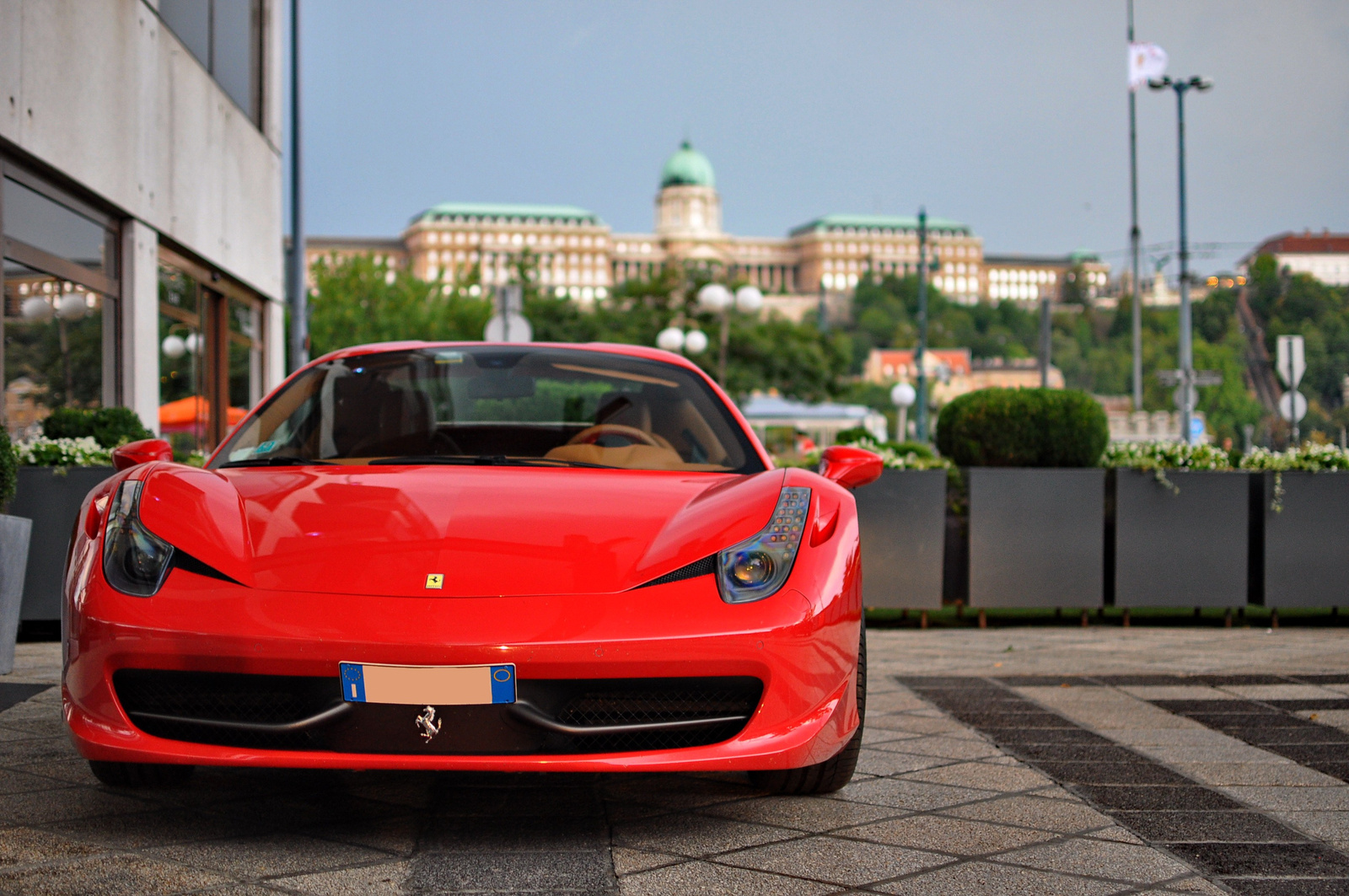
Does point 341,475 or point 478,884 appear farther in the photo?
point 341,475

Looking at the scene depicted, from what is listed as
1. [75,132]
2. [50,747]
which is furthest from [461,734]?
Result: [75,132]

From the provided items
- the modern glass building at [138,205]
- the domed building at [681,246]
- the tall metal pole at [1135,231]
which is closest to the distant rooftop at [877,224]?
the domed building at [681,246]

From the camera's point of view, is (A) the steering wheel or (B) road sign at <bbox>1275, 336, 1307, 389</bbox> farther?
(B) road sign at <bbox>1275, 336, 1307, 389</bbox>

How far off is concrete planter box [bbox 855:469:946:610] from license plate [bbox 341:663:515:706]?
18.2ft

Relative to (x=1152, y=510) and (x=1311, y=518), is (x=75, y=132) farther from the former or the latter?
(x=1311, y=518)

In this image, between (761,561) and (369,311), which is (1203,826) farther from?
(369,311)

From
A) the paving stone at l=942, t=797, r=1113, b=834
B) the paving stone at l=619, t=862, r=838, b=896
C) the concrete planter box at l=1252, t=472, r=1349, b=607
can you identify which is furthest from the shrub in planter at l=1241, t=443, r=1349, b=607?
the paving stone at l=619, t=862, r=838, b=896

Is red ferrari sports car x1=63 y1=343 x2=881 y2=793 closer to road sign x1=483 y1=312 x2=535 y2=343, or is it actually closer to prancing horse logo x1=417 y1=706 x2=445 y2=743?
prancing horse logo x1=417 y1=706 x2=445 y2=743

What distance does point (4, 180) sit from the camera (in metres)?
8.35

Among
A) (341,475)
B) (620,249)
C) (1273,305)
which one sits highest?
(620,249)

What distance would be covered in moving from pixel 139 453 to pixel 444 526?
126cm

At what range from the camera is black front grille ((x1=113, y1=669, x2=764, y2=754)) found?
2828 millimetres

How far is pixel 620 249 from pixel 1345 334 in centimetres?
12737

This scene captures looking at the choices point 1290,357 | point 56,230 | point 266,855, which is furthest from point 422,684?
point 1290,357
